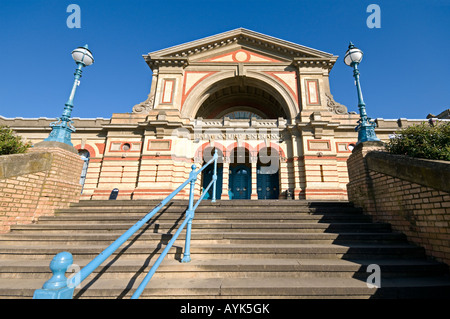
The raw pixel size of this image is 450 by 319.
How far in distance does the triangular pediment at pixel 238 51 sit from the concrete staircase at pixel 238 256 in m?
14.4

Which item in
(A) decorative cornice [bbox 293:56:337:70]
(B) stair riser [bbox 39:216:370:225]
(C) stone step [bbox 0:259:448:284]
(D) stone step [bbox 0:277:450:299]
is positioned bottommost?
(D) stone step [bbox 0:277:450:299]

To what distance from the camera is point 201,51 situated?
17141 mm

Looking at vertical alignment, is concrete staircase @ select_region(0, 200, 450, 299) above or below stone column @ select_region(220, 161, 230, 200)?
below

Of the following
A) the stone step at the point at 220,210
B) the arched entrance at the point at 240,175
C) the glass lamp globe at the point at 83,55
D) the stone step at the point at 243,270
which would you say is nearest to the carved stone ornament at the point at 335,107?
the arched entrance at the point at 240,175

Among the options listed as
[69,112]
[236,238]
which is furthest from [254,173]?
[69,112]

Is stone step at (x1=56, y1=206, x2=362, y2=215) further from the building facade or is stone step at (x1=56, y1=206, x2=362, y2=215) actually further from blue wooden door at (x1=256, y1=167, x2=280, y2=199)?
blue wooden door at (x1=256, y1=167, x2=280, y2=199)

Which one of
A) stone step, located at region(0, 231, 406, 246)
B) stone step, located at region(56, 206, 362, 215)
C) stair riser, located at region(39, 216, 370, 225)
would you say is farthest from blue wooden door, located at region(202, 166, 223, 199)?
stone step, located at region(0, 231, 406, 246)

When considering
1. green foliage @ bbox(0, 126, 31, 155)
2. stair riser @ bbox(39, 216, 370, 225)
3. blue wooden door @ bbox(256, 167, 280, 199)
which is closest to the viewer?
stair riser @ bbox(39, 216, 370, 225)

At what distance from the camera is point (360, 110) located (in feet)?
23.5

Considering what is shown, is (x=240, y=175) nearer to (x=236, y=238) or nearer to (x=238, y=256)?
(x=236, y=238)

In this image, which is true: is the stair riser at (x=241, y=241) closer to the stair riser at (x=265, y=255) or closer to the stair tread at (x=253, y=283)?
the stair riser at (x=265, y=255)

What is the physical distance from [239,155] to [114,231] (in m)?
10.9

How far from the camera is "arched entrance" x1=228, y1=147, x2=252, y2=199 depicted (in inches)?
601
